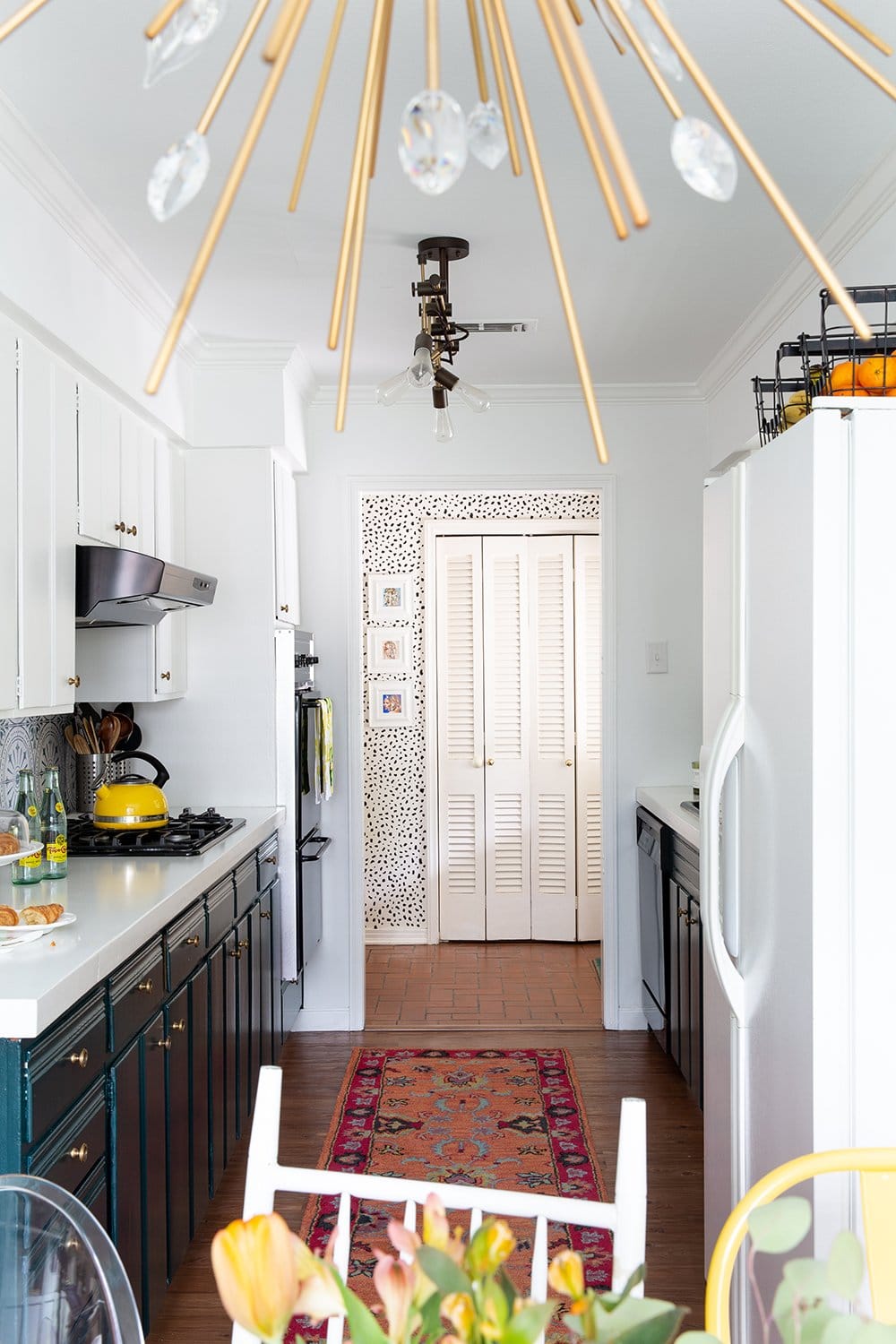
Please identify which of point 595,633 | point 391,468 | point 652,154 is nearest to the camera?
point 652,154

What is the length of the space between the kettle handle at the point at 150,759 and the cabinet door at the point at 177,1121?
1.27 m

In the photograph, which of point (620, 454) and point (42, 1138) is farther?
point (620, 454)

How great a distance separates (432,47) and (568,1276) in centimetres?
65

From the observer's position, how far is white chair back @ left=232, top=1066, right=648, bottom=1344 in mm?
1076

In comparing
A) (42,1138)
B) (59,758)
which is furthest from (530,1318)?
(59,758)

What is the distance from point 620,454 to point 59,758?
2.45m

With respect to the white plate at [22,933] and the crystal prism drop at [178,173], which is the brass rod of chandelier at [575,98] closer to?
the crystal prism drop at [178,173]

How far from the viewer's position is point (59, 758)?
12.0ft

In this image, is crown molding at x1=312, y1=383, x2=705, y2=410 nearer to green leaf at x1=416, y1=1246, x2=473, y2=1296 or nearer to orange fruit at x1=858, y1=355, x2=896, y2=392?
orange fruit at x1=858, y1=355, x2=896, y2=392

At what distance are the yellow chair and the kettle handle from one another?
303 cm

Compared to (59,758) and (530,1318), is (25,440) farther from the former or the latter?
(530,1318)

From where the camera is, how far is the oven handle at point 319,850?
13.7ft

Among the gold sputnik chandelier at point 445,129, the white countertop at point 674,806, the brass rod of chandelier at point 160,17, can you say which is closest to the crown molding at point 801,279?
the white countertop at point 674,806

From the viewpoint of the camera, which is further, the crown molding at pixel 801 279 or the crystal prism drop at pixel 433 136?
the crown molding at pixel 801 279
